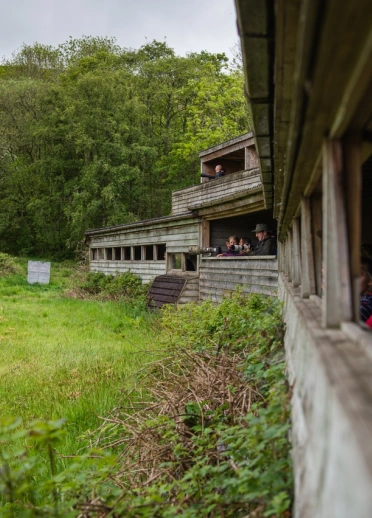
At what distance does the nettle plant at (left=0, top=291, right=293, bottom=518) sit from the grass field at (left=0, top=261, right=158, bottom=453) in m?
0.66

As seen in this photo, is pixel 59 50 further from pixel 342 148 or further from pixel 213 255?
pixel 342 148

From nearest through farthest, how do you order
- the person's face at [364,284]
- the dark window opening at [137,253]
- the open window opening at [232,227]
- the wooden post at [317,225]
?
the wooden post at [317,225] < the person's face at [364,284] < the open window opening at [232,227] < the dark window opening at [137,253]

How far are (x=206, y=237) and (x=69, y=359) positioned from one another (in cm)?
661

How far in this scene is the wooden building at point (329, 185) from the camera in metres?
1.06

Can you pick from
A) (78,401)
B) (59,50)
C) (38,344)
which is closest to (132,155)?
(59,50)

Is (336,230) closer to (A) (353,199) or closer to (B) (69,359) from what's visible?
(A) (353,199)

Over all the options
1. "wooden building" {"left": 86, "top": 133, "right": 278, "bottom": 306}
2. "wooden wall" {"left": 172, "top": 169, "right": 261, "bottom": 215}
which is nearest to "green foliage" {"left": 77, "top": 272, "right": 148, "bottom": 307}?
"wooden building" {"left": 86, "top": 133, "right": 278, "bottom": 306}

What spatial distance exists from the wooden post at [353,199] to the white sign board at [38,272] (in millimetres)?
24047

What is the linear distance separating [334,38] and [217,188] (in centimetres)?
1756

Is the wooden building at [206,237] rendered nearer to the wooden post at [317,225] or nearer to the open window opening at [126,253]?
the open window opening at [126,253]

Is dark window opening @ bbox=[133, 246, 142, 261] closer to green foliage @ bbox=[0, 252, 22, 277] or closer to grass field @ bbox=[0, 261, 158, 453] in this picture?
grass field @ bbox=[0, 261, 158, 453]

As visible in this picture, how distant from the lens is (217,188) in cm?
1850

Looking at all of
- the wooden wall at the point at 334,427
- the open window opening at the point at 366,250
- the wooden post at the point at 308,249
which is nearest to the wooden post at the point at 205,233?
the open window opening at the point at 366,250

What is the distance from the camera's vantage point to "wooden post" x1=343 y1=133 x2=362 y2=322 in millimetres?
1613
